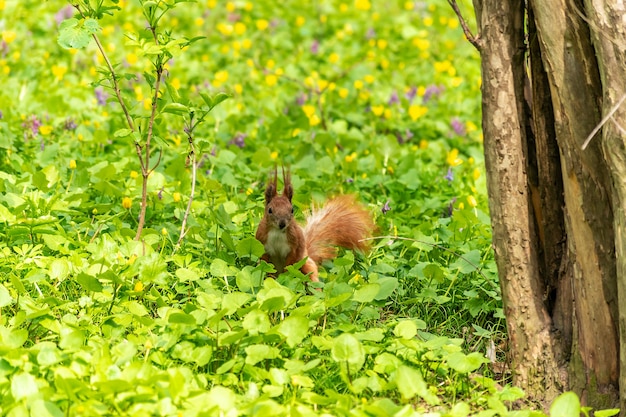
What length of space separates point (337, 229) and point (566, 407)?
1656mm

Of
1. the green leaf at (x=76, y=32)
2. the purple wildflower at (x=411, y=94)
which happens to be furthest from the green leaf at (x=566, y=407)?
the purple wildflower at (x=411, y=94)

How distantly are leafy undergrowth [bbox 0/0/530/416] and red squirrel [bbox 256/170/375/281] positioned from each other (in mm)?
98

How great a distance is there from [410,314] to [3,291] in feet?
4.64

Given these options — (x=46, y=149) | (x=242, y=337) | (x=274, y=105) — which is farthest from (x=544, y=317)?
(x=274, y=105)

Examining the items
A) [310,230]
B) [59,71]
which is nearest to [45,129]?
[59,71]

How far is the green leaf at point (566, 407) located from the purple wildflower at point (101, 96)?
13.1 ft

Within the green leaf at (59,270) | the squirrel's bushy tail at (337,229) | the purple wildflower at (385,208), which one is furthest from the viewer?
the purple wildflower at (385,208)

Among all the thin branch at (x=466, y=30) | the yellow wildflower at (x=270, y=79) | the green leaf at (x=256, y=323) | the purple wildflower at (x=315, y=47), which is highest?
the purple wildflower at (x=315, y=47)

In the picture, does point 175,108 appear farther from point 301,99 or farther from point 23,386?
point 301,99

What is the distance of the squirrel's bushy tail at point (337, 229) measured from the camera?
4113 millimetres

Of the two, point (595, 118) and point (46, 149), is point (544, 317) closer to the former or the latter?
point (595, 118)

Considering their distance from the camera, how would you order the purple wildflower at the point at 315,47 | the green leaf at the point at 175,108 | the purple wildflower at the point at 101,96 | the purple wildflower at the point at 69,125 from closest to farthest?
the green leaf at the point at 175,108
the purple wildflower at the point at 69,125
the purple wildflower at the point at 101,96
the purple wildflower at the point at 315,47

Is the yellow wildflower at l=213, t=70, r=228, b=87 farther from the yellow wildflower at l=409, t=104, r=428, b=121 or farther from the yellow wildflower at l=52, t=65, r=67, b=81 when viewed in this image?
the yellow wildflower at l=409, t=104, r=428, b=121

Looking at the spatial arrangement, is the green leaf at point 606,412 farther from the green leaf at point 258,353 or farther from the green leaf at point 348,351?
the green leaf at point 258,353
